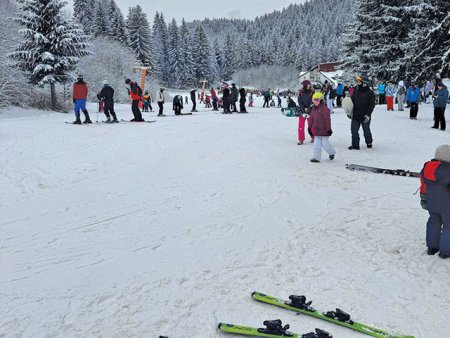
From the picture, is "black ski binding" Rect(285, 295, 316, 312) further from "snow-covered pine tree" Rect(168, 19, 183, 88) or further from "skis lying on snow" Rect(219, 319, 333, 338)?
"snow-covered pine tree" Rect(168, 19, 183, 88)

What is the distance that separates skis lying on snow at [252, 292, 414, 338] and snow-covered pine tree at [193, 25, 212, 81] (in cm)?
8928

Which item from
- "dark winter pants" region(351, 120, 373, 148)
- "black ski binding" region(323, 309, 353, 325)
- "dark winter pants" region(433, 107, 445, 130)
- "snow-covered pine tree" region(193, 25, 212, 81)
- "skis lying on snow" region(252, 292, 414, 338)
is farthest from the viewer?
"snow-covered pine tree" region(193, 25, 212, 81)

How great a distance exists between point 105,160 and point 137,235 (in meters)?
4.49

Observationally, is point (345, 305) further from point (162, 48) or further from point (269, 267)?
point (162, 48)

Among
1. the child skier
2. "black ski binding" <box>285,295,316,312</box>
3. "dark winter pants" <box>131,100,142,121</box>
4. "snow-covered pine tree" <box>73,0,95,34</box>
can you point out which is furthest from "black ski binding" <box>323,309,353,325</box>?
"snow-covered pine tree" <box>73,0,95,34</box>

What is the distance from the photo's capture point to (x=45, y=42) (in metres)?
22.7

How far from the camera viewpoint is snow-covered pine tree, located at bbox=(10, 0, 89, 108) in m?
22.7

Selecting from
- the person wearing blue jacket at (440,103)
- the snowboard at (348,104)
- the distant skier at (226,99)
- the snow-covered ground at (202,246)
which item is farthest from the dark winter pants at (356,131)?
the distant skier at (226,99)

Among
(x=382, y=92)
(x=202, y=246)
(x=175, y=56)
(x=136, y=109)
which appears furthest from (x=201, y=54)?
(x=202, y=246)

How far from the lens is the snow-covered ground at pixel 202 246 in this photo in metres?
3.19

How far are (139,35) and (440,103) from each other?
62.0 metres

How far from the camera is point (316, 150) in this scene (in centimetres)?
888

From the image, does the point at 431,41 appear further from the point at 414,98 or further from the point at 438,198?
the point at 438,198

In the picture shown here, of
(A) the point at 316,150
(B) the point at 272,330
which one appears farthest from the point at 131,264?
(A) the point at 316,150
